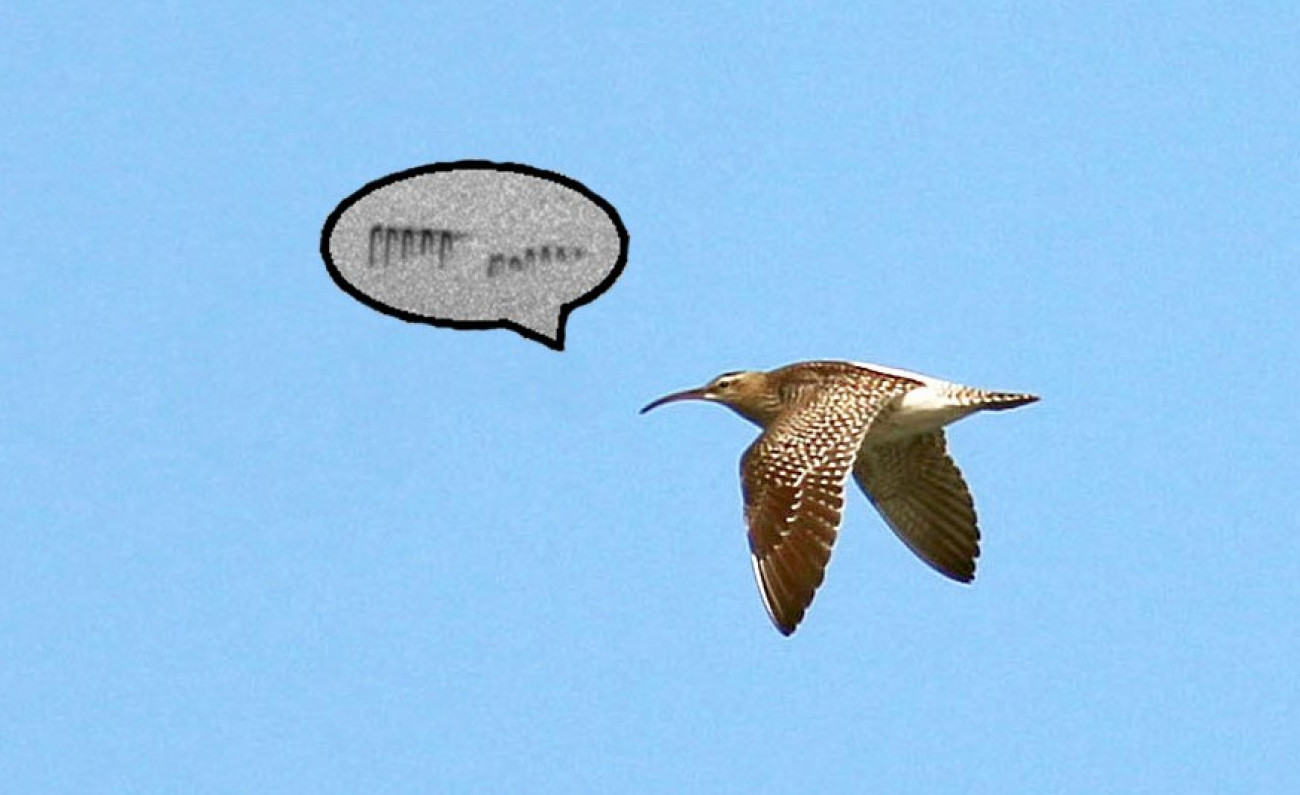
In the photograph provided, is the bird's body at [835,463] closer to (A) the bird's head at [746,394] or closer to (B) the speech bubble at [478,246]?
(A) the bird's head at [746,394]

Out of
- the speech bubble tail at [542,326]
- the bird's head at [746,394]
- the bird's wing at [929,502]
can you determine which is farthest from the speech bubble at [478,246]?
the bird's wing at [929,502]

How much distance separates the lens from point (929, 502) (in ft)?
59.6

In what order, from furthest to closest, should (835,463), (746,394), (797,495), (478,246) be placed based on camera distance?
1. (746,394)
2. (478,246)
3. (835,463)
4. (797,495)

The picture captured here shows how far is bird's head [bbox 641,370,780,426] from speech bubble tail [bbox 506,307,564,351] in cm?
126

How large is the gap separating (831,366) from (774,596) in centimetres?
239

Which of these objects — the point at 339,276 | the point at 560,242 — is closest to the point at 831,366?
the point at 560,242

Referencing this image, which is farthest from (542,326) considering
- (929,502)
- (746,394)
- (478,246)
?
(929,502)

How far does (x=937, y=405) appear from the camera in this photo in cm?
1717

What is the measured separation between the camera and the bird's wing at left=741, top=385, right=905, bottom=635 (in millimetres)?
15375

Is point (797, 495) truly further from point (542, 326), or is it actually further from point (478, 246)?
point (478, 246)

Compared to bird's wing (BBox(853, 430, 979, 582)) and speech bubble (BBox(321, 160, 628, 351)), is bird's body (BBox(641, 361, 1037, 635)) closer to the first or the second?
bird's wing (BBox(853, 430, 979, 582))

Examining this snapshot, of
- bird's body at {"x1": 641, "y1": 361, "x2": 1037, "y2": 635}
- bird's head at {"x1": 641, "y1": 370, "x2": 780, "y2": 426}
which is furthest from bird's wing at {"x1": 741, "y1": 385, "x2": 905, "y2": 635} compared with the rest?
bird's head at {"x1": 641, "y1": 370, "x2": 780, "y2": 426}

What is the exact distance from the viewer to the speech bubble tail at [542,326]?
1716cm

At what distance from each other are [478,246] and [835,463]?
2.49 meters
